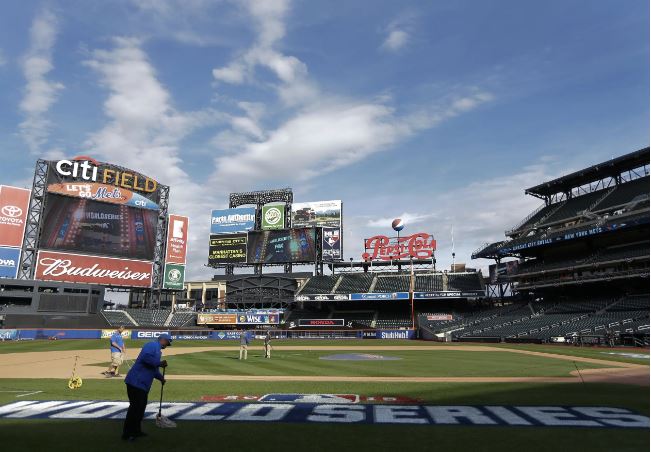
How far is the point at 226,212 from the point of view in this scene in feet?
254

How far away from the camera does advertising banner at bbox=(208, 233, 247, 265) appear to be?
2970 inches

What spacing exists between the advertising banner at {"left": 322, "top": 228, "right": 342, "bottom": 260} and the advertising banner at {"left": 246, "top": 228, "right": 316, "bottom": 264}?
1864 mm

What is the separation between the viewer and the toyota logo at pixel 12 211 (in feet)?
186

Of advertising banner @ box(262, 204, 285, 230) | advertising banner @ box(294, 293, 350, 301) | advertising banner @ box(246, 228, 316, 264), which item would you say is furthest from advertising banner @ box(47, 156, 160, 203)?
advertising banner @ box(294, 293, 350, 301)

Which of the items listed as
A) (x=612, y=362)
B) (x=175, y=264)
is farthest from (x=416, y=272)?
(x=612, y=362)

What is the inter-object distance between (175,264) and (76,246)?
48.0ft

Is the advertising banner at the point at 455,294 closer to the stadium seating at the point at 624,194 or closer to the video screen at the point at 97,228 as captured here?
the stadium seating at the point at 624,194

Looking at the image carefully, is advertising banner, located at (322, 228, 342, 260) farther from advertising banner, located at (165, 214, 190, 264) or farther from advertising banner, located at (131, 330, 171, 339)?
advertising banner, located at (131, 330, 171, 339)

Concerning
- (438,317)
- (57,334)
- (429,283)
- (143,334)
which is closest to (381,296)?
(438,317)

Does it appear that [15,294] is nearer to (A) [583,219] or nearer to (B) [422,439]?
(B) [422,439]

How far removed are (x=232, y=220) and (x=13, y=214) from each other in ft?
104

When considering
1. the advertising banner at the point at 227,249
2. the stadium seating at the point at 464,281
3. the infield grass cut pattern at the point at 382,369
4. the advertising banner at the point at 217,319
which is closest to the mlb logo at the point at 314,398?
the infield grass cut pattern at the point at 382,369

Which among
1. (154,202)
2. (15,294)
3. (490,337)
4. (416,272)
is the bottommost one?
(490,337)

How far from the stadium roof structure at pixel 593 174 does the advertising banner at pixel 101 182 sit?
5703cm
